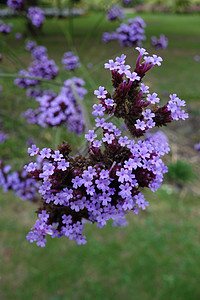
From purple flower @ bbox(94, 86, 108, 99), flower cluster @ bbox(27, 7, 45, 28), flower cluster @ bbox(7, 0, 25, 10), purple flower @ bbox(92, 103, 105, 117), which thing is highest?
flower cluster @ bbox(27, 7, 45, 28)

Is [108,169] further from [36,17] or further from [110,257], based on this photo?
[36,17]

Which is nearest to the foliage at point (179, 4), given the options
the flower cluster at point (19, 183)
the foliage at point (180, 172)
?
the foliage at point (180, 172)

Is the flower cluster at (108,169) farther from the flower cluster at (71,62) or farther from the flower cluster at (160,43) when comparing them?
the flower cluster at (71,62)

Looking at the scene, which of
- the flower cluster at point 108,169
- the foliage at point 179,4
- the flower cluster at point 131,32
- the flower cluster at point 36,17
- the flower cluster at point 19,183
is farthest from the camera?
the foliage at point 179,4

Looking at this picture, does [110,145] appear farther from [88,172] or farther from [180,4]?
[180,4]

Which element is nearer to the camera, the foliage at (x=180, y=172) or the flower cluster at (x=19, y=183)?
the flower cluster at (x=19, y=183)

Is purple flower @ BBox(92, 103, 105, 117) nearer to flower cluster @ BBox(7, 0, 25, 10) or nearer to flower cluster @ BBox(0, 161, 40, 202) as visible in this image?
flower cluster @ BBox(0, 161, 40, 202)

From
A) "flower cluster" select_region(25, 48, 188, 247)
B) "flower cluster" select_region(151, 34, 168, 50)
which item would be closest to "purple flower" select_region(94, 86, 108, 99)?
"flower cluster" select_region(25, 48, 188, 247)

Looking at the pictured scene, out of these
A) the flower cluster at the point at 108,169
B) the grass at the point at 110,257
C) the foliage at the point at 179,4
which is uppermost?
the foliage at the point at 179,4

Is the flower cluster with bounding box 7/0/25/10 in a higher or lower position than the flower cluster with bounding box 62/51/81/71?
higher
